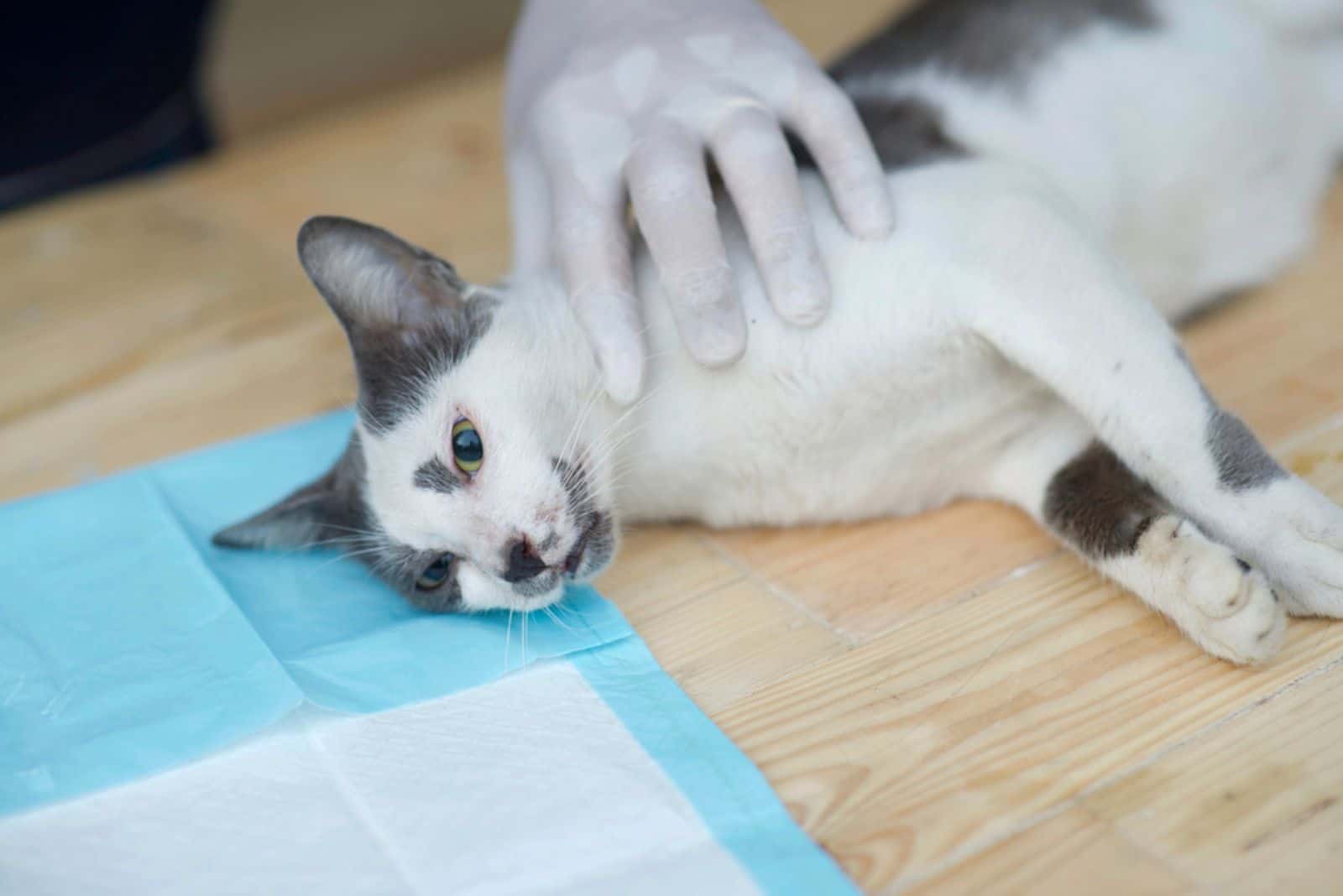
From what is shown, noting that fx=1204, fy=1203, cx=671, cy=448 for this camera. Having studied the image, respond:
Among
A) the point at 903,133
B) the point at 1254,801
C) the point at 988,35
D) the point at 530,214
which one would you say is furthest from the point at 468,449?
the point at 988,35

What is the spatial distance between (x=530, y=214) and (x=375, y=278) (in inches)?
14.1

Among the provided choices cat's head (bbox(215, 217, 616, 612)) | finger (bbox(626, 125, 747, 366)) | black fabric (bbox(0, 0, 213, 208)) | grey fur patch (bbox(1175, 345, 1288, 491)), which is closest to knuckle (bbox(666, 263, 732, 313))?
finger (bbox(626, 125, 747, 366))

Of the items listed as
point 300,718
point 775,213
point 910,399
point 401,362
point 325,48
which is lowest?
point 325,48

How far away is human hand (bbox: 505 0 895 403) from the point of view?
1409 millimetres

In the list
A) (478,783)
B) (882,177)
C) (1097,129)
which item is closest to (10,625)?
(478,783)

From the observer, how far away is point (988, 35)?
180 cm

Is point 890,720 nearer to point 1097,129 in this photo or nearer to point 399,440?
point 399,440

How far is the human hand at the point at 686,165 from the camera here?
1.41 meters

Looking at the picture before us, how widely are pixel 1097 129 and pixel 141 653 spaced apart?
1474mm

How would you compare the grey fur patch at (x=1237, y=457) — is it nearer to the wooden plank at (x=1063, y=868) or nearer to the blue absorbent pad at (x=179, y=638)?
the wooden plank at (x=1063, y=868)

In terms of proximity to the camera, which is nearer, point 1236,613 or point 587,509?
point 1236,613

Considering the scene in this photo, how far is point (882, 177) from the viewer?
145 cm

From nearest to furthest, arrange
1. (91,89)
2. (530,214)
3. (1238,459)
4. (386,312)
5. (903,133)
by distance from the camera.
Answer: (1238,459) < (386,312) < (903,133) < (530,214) < (91,89)

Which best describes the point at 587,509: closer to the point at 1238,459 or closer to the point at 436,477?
the point at 436,477
